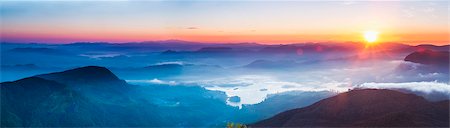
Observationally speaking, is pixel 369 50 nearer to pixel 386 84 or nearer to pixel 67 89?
pixel 386 84

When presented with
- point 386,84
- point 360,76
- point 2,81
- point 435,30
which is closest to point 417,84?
point 386,84

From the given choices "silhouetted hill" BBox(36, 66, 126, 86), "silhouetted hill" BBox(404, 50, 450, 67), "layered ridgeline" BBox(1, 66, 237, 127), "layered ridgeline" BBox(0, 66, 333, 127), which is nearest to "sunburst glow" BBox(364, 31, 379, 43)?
"silhouetted hill" BBox(404, 50, 450, 67)

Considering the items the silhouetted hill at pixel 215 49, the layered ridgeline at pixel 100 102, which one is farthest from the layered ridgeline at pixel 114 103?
the silhouetted hill at pixel 215 49

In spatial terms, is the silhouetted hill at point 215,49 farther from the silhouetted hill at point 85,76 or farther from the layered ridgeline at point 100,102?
the silhouetted hill at point 85,76

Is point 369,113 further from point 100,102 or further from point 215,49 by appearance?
point 100,102

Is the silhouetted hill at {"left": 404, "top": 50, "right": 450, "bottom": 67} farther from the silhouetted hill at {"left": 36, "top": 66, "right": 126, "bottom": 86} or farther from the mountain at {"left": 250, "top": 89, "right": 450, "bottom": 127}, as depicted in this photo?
the silhouetted hill at {"left": 36, "top": 66, "right": 126, "bottom": 86}

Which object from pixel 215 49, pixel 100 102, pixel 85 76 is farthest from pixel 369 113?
→ pixel 85 76
